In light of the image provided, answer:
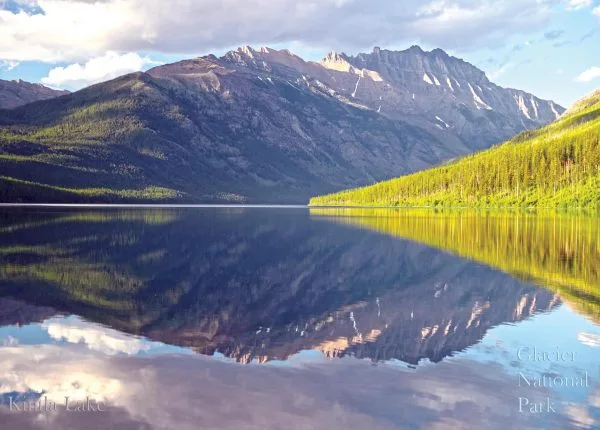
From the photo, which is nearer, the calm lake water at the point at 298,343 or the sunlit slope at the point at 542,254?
the calm lake water at the point at 298,343

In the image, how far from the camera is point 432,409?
17250 mm

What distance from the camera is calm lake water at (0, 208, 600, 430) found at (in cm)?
1698

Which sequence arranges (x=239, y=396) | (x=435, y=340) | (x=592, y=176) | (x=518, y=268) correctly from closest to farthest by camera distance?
(x=239, y=396), (x=435, y=340), (x=518, y=268), (x=592, y=176)

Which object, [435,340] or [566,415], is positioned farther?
[435,340]

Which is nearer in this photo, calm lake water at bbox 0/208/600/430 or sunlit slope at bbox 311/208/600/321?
calm lake water at bbox 0/208/600/430

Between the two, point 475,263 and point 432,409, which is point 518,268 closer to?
point 475,263

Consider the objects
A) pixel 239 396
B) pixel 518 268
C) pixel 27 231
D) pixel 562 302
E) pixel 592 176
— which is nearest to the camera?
pixel 239 396

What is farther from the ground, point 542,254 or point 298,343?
point 542,254

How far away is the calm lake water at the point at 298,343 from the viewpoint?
55.7 ft

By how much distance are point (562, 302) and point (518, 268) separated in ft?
44.2

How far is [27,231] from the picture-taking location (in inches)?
3191

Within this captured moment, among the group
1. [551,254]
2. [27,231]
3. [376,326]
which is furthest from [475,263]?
[27,231]

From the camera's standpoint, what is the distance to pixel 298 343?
24.8 metres

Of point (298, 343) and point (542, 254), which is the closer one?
point (298, 343)
